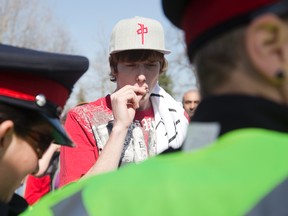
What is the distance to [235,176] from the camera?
920 mm

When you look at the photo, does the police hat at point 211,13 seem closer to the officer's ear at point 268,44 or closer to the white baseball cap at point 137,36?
the officer's ear at point 268,44

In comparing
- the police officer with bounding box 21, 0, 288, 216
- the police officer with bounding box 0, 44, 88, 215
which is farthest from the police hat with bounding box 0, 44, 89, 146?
the police officer with bounding box 21, 0, 288, 216

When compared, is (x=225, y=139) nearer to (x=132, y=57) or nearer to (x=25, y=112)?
Result: (x=25, y=112)

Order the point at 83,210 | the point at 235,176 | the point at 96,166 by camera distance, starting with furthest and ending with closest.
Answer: the point at 96,166 → the point at 83,210 → the point at 235,176

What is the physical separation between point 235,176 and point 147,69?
7.67 feet

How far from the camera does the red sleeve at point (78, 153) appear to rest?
9.67 ft

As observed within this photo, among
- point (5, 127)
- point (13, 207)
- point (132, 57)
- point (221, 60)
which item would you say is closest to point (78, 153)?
point (132, 57)

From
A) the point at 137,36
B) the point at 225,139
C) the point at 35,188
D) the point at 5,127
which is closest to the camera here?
the point at 225,139

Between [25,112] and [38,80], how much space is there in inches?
4.6

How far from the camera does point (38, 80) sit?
1813mm

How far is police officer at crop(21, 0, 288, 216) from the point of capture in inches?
36.1

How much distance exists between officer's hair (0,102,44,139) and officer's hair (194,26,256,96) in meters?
0.74

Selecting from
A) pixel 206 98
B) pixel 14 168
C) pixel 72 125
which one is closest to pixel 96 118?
pixel 72 125

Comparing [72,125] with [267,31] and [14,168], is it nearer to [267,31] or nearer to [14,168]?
[14,168]
